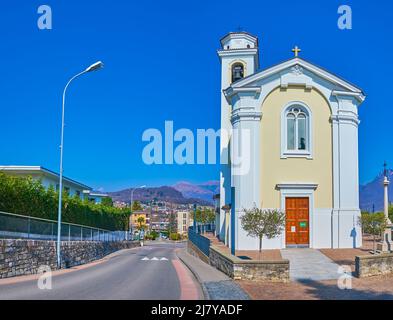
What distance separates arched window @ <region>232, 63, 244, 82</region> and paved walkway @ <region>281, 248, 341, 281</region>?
14429mm

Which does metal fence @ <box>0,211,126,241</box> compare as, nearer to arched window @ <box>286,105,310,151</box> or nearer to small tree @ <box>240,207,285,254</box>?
small tree @ <box>240,207,285,254</box>

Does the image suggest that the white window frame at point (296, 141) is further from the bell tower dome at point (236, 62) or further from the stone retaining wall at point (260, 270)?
the stone retaining wall at point (260, 270)

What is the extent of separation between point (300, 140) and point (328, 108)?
96.8 inches

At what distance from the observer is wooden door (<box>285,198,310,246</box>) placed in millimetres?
27891

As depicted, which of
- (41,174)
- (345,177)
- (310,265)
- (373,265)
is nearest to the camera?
(373,265)

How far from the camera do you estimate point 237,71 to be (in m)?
36.6

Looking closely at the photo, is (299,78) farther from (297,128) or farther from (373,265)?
(373,265)

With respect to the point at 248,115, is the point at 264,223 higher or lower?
lower

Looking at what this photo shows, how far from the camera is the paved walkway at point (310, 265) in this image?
1845 cm

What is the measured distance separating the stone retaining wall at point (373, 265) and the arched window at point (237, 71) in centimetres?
2009

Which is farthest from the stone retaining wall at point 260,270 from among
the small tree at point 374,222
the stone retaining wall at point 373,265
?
the small tree at point 374,222

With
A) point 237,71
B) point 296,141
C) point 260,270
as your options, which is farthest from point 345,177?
point 260,270

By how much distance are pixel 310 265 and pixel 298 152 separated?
27.8ft

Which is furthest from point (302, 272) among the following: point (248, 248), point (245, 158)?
point (245, 158)
